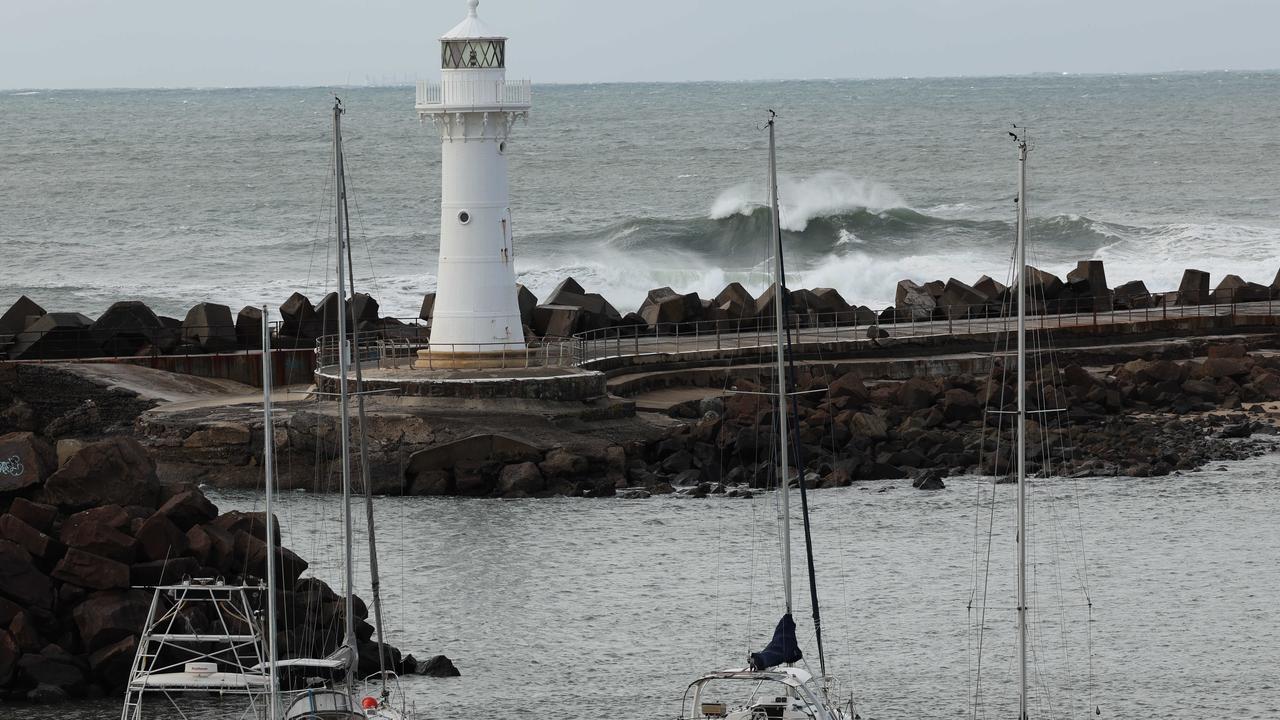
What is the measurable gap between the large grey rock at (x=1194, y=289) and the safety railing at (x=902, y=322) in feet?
0.31

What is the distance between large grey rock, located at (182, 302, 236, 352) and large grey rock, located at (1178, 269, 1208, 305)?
1650 centimetres

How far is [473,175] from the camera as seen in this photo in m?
26.5

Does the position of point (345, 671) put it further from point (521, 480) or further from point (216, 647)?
point (521, 480)

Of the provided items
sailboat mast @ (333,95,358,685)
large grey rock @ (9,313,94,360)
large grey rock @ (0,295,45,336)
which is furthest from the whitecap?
sailboat mast @ (333,95,358,685)

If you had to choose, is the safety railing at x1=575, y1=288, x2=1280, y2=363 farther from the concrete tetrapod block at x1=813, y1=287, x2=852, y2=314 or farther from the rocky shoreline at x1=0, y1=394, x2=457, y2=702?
the rocky shoreline at x1=0, y1=394, x2=457, y2=702

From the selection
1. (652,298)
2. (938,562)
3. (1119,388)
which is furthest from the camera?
(652,298)

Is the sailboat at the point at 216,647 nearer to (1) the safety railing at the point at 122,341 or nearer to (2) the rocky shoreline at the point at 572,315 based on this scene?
(2) the rocky shoreline at the point at 572,315

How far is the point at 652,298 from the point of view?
3431cm

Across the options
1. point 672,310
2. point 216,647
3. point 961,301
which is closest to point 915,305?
point 961,301

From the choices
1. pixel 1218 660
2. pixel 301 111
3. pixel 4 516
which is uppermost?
pixel 301 111

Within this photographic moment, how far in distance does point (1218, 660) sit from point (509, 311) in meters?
11.7

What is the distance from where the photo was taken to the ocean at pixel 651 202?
51344mm

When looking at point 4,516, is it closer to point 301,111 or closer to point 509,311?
point 509,311

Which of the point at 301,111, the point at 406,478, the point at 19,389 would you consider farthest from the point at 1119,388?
the point at 301,111
